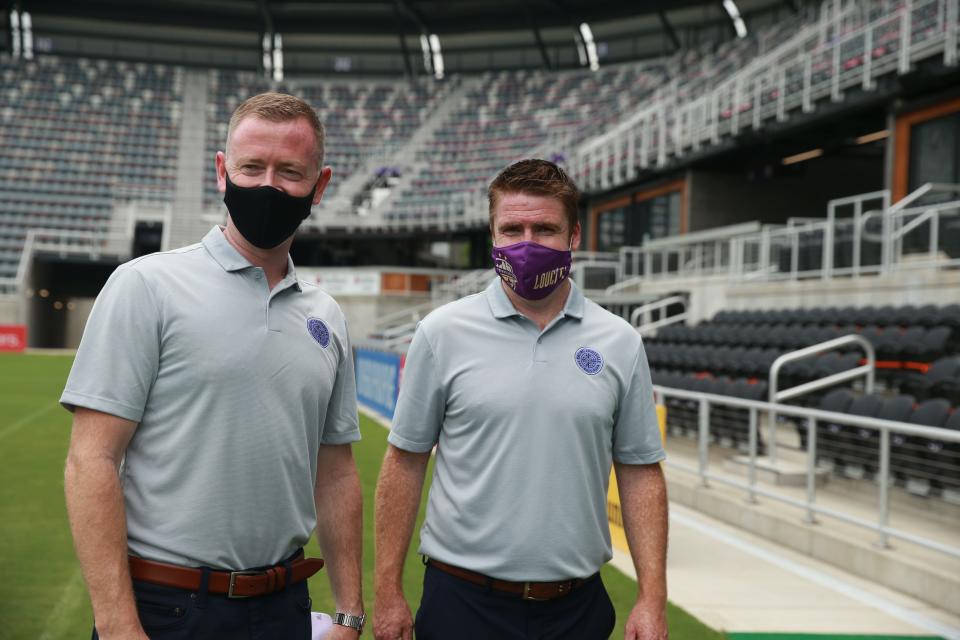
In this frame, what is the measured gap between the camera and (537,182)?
97.6 inches

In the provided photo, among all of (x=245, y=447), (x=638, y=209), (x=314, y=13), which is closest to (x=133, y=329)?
(x=245, y=447)

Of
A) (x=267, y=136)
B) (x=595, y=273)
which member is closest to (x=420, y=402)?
(x=267, y=136)

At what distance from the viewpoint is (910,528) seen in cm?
620

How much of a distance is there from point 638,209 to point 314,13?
83.0ft

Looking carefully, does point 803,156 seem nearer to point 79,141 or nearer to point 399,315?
point 399,315

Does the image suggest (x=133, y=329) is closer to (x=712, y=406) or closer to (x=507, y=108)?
(x=712, y=406)

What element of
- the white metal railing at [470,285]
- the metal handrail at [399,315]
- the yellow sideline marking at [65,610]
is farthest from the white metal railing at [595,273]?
the yellow sideline marking at [65,610]

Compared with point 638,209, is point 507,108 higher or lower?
higher

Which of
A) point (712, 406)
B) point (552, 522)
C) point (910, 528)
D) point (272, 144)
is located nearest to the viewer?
point (272, 144)

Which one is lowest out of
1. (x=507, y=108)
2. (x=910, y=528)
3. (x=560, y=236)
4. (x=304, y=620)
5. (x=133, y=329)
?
(x=910, y=528)

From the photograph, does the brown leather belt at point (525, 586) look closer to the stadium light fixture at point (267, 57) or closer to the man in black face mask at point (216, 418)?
the man in black face mask at point (216, 418)

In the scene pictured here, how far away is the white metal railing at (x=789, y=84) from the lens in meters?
15.6

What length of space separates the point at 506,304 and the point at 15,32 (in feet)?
169

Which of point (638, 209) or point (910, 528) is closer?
point (910, 528)
